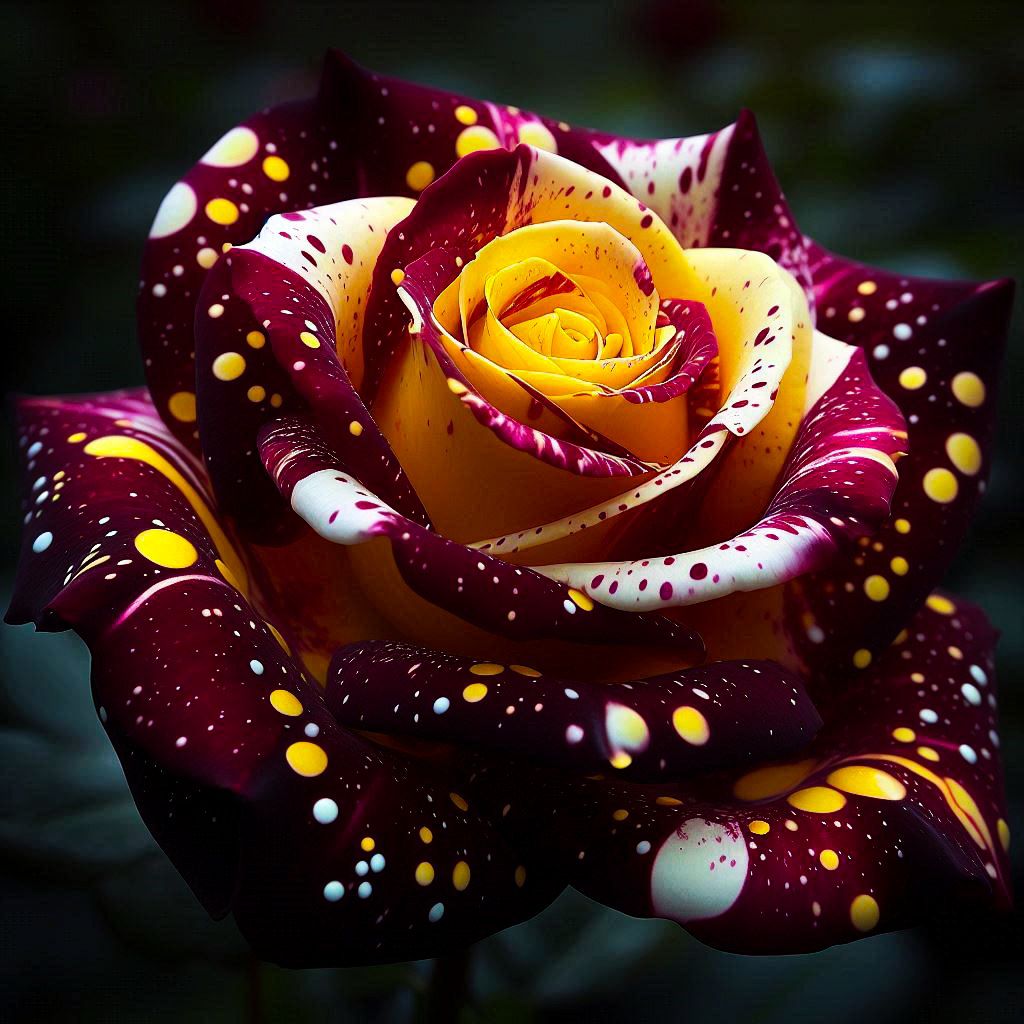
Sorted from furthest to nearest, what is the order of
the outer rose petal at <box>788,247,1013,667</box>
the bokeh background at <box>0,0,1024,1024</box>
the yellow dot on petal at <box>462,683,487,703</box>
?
1. the bokeh background at <box>0,0,1024,1024</box>
2. the outer rose petal at <box>788,247,1013,667</box>
3. the yellow dot on petal at <box>462,683,487,703</box>

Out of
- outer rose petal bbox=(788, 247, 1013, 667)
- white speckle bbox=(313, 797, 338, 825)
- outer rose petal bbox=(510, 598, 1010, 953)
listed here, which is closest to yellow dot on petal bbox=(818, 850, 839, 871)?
outer rose petal bbox=(510, 598, 1010, 953)

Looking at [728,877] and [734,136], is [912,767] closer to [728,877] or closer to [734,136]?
[728,877]

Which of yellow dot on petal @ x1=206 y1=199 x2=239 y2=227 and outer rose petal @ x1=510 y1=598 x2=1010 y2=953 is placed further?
yellow dot on petal @ x1=206 y1=199 x2=239 y2=227

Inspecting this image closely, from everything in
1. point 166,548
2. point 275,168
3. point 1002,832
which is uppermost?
point 275,168

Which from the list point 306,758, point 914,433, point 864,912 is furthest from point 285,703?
point 914,433

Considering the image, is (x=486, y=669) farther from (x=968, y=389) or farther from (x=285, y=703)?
(x=968, y=389)

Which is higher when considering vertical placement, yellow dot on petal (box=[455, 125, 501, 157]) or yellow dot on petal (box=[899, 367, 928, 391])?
yellow dot on petal (box=[455, 125, 501, 157])

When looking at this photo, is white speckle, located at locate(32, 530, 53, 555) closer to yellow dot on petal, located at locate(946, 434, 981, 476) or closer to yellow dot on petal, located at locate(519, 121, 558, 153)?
yellow dot on petal, located at locate(519, 121, 558, 153)
